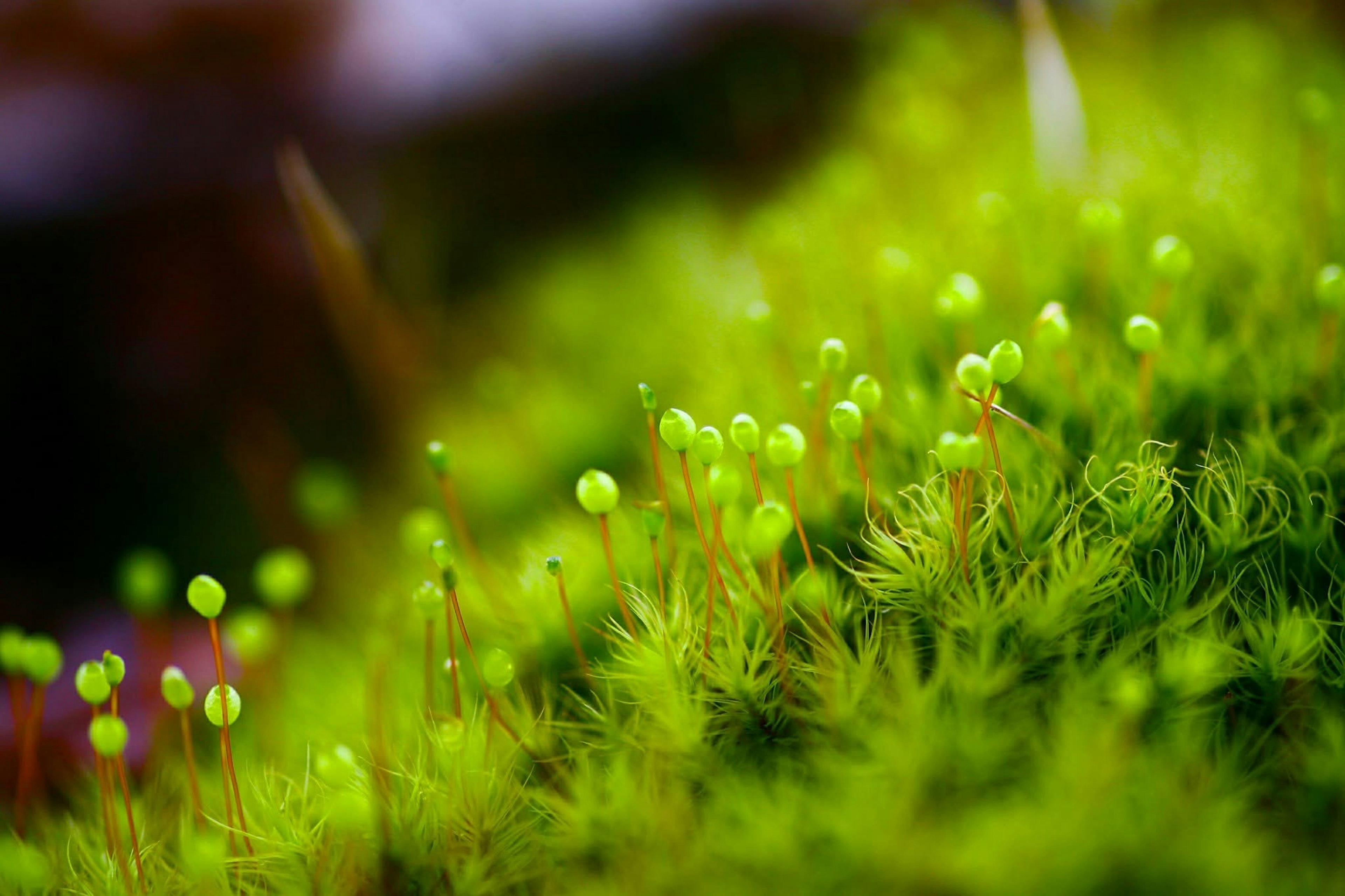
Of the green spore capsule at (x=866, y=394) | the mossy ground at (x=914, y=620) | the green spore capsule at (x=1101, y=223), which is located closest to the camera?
the mossy ground at (x=914, y=620)

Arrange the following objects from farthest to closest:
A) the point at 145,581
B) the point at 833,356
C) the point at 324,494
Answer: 1. the point at 324,494
2. the point at 145,581
3. the point at 833,356

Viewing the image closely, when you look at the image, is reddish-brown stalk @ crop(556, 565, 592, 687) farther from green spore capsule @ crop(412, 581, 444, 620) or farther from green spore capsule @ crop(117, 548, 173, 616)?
green spore capsule @ crop(117, 548, 173, 616)

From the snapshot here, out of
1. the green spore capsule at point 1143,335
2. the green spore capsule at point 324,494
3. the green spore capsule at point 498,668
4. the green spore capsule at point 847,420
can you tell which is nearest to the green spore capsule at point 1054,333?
the green spore capsule at point 1143,335

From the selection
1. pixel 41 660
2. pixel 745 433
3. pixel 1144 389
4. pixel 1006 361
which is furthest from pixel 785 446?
pixel 41 660

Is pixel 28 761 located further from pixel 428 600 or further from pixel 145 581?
pixel 428 600

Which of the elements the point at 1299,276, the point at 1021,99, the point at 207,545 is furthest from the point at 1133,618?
the point at 207,545

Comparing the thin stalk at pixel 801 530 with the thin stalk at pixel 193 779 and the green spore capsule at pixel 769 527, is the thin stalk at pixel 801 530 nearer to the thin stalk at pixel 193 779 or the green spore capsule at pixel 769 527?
the green spore capsule at pixel 769 527

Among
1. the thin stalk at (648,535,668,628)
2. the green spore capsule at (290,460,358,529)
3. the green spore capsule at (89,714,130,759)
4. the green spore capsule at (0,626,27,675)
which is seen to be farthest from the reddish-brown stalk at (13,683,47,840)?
the thin stalk at (648,535,668,628)
